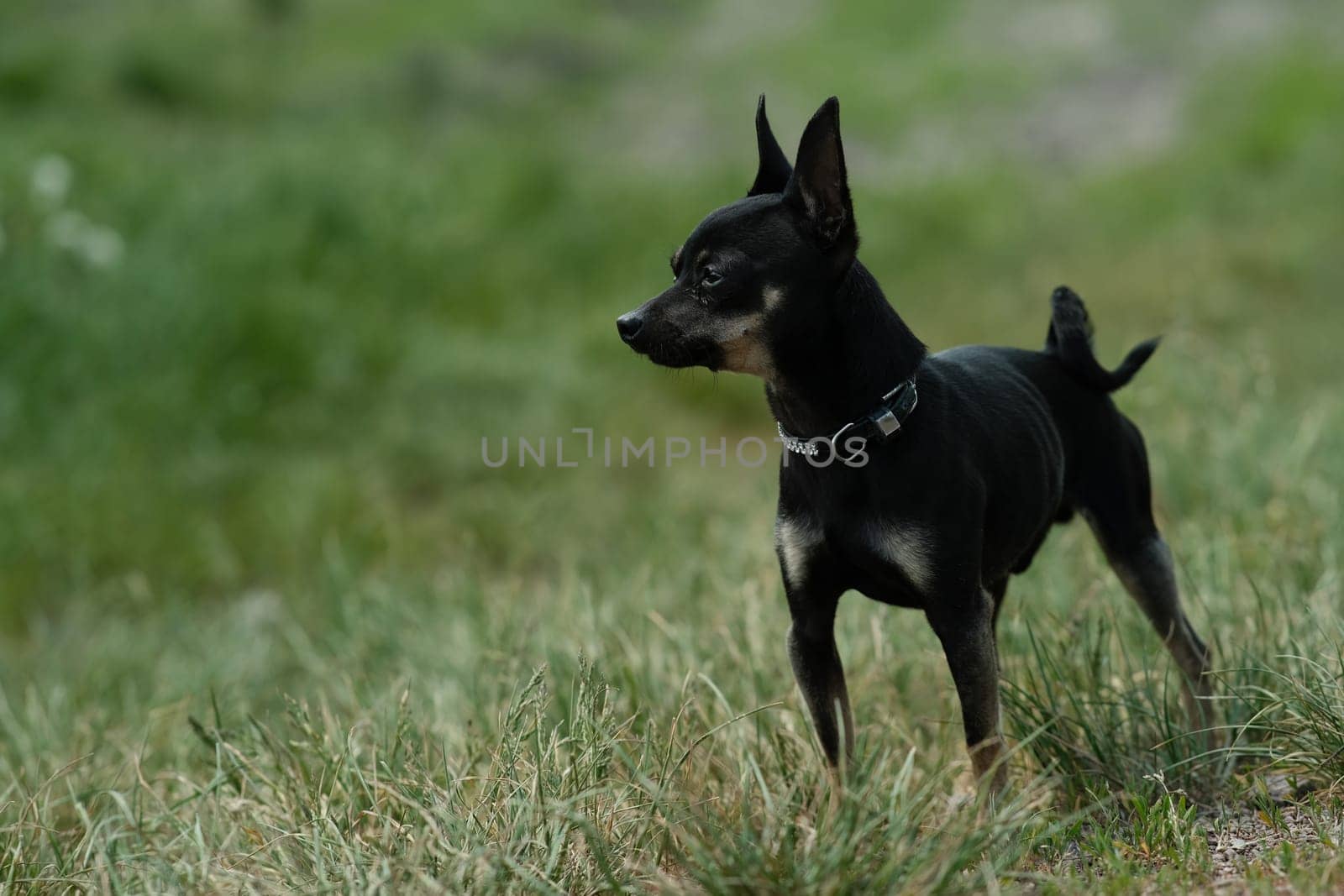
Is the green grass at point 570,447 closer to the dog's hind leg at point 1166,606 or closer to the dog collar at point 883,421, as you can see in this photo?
the dog's hind leg at point 1166,606

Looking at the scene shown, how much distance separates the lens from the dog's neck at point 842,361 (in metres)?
3.00

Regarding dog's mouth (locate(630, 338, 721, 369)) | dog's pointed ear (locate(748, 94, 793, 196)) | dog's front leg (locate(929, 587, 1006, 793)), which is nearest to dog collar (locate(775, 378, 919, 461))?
dog's mouth (locate(630, 338, 721, 369))

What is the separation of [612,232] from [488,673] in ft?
28.1

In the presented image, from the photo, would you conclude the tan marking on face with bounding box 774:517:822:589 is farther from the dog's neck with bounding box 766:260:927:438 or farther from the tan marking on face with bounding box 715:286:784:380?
the tan marking on face with bounding box 715:286:784:380

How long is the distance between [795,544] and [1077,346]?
115 centimetres

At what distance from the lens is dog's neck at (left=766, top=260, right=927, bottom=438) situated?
3.00 meters

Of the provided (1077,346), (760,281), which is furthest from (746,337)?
(1077,346)

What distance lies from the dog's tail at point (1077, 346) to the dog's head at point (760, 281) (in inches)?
37.9

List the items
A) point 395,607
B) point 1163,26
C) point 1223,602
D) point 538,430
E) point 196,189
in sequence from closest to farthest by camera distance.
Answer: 1. point 1223,602
2. point 395,607
3. point 538,430
4. point 196,189
5. point 1163,26

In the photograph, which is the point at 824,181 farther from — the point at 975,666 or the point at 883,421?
the point at 975,666

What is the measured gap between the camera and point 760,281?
2.96 meters

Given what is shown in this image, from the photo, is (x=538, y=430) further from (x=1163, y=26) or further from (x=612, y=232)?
(x=1163, y=26)

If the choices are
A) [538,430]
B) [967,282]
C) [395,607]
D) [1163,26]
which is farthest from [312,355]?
[1163,26]

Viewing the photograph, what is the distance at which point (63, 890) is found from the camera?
3.32 metres
